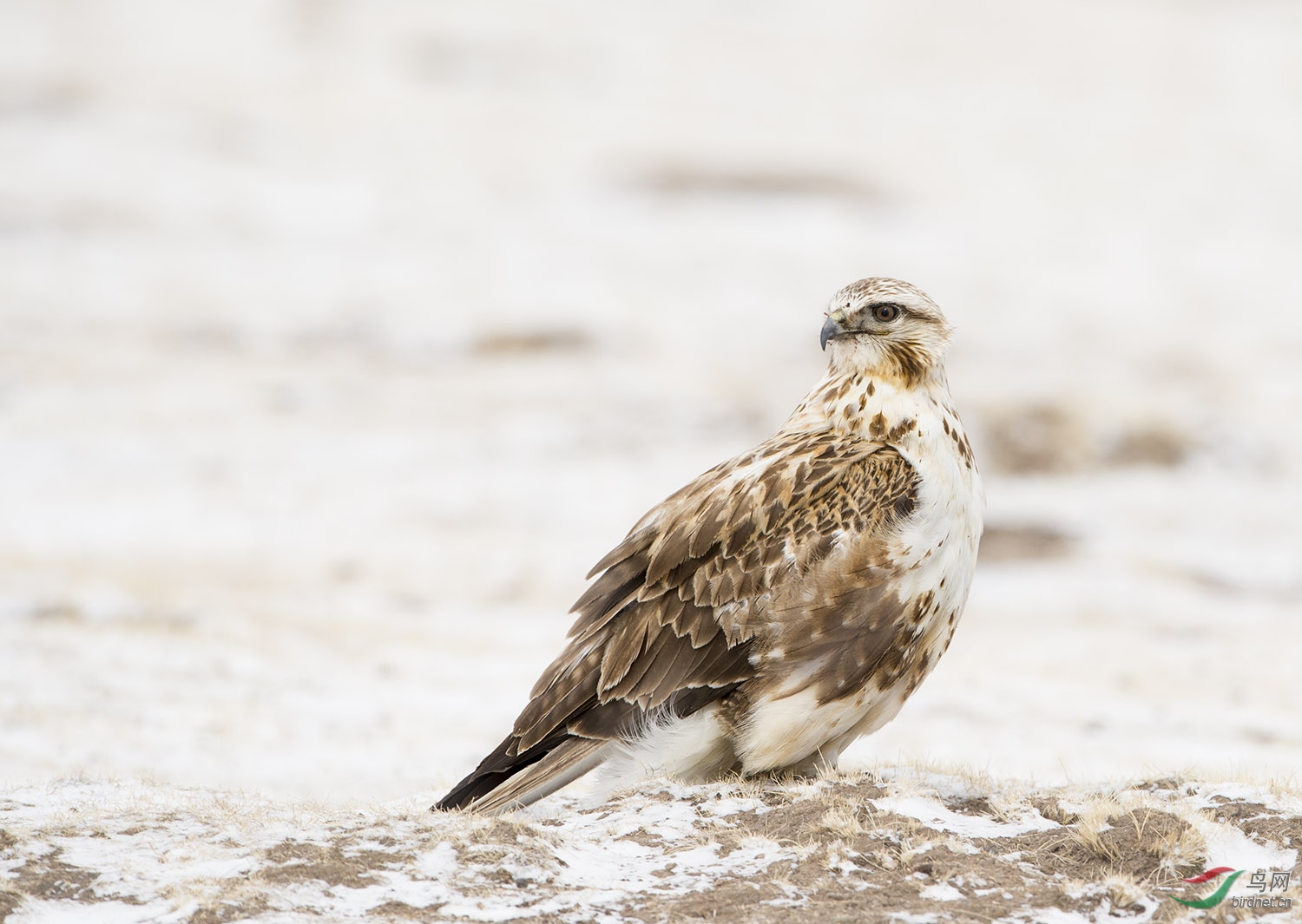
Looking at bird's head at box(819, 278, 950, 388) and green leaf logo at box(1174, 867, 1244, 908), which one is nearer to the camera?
green leaf logo at box(1174, 867, 1244, 908)

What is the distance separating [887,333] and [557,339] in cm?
2155

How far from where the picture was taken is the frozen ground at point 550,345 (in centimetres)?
1421

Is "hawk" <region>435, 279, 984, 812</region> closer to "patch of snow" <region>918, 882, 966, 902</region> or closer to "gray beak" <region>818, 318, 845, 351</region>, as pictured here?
"gray beak" <region>818, 318, 845, 351</region>

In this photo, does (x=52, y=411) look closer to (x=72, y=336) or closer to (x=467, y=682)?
(x=72, y=336)

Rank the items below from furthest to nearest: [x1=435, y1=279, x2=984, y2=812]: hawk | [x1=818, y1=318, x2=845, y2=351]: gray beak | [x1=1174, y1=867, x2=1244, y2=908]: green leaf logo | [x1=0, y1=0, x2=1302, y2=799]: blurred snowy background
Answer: [x1=0, y1=0, x2=1302, y2=799]: blurred snowy background → [x1=818, y1=318, x2=845, y2=351]: gray beak → [x1=435, y1=279, x2=984, y2=812]: hawk → [x1=1174, y1=867, x2=1244, y2=908]: green leaf logo

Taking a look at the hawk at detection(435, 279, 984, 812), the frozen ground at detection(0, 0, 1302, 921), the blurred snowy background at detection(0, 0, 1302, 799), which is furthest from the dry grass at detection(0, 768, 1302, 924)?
the blurred snowy background at detection(0, 0, 1302, 799)

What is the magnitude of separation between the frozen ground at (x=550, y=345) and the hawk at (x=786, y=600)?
117 cm

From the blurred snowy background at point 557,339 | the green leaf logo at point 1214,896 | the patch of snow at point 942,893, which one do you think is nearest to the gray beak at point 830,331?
the blurred snowy background at point 557,339

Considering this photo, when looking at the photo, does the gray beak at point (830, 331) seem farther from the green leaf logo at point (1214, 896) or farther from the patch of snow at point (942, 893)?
the green leaf logo at point (1214, 896)

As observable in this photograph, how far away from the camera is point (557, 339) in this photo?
29.2 m

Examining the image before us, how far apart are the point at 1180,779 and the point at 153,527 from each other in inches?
659

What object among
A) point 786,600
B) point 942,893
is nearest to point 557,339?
point 786,600

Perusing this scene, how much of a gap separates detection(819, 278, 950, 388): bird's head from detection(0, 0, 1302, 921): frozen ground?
230 centimetres

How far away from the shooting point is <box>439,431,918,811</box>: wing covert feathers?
728 cm
